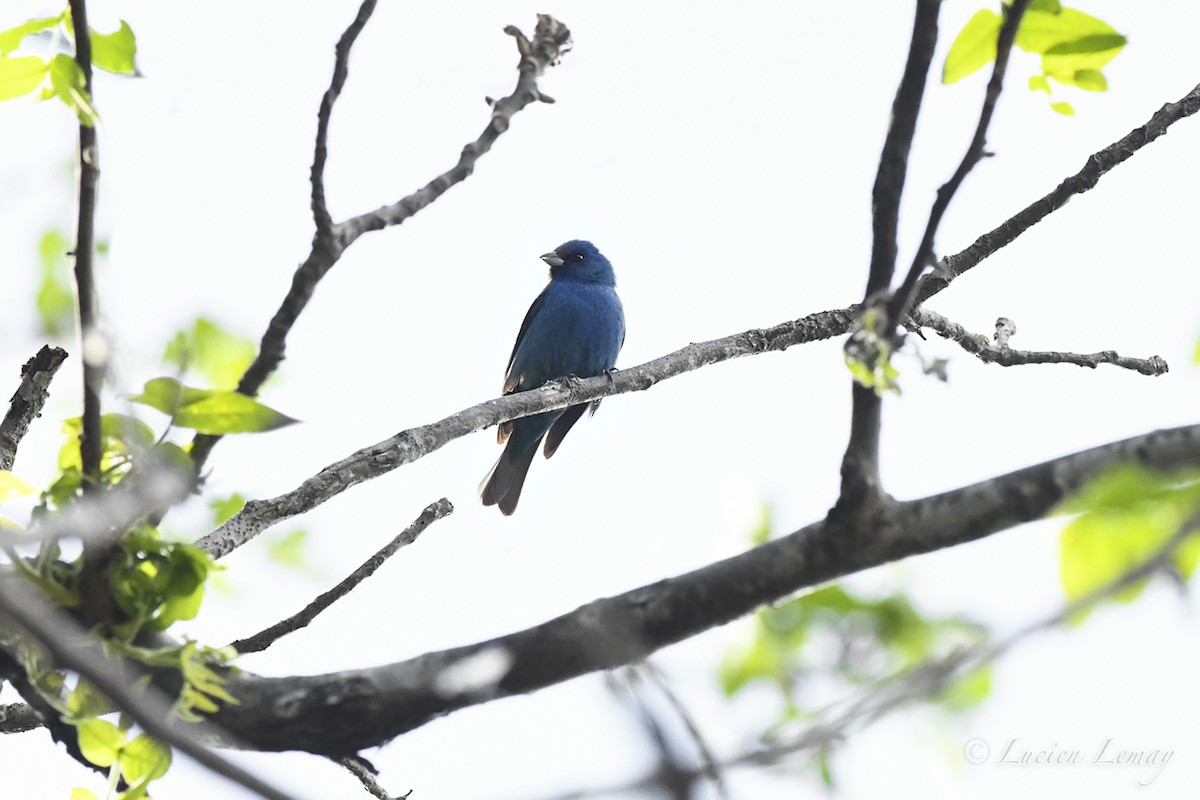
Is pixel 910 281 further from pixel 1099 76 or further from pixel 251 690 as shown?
pixel 251 690

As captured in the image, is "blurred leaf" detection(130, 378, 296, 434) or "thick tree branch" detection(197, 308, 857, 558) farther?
"thick tree branch" detection(197, 308, 857, 558)

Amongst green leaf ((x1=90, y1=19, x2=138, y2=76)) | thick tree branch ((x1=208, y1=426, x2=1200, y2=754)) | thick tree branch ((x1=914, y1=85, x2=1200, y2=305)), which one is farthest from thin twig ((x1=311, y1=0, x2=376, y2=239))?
thick tree branch ((x1=914, y1=85, x2=1200, y2=305))

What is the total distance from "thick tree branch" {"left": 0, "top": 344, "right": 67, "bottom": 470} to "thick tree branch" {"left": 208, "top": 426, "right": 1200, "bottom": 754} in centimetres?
267

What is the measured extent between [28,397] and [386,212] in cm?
251

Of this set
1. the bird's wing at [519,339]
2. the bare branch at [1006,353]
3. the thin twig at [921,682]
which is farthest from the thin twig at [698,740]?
the bird's wing at [519,339]

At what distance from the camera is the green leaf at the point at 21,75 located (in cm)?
224

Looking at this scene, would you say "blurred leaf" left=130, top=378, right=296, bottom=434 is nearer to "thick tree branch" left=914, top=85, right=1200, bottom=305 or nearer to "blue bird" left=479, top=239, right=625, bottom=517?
"thick tree branch" left=914, top=85, right=1200, bottom=305

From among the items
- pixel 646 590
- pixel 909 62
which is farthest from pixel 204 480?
pixel 909 62

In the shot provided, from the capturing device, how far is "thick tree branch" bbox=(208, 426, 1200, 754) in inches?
82.0

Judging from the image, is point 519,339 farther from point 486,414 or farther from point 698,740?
point 698,740

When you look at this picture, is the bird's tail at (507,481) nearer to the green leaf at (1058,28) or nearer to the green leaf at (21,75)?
the green leaf at (21,75)

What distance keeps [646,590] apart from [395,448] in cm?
164

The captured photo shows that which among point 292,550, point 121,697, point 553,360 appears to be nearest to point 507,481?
point 553,360

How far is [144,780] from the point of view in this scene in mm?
2143
